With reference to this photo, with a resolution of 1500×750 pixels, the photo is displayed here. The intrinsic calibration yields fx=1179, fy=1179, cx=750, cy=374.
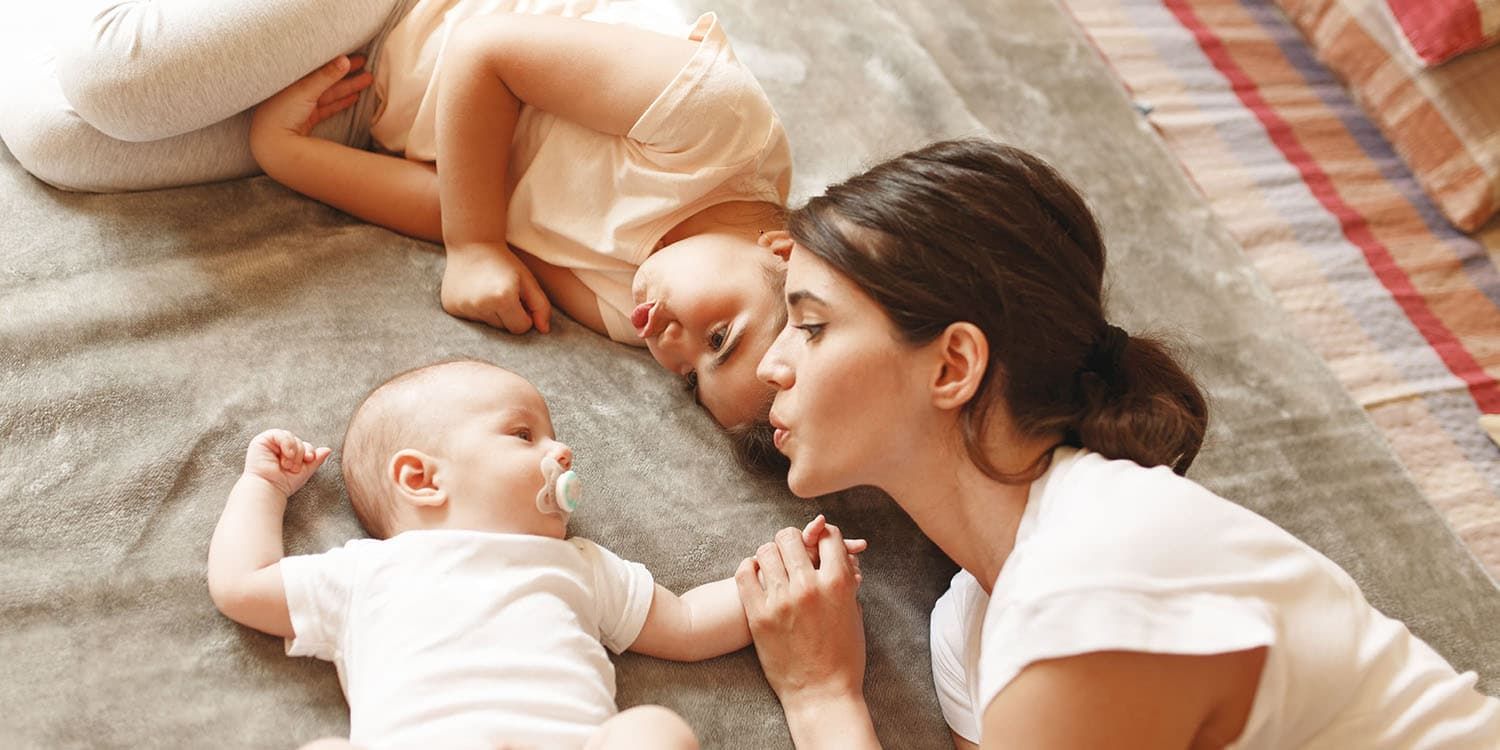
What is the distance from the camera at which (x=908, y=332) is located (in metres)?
1.09

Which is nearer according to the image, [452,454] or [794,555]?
[452,454]

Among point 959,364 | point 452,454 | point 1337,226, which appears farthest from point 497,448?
point 1337,226

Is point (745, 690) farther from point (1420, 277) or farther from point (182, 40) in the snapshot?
point (1420, 277)

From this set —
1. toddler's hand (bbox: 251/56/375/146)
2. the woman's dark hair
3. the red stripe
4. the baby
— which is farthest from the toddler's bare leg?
the red stripe

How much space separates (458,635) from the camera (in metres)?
1.01

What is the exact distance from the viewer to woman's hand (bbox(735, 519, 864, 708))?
1150 millimetres

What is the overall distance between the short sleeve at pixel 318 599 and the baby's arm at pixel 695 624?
28cm

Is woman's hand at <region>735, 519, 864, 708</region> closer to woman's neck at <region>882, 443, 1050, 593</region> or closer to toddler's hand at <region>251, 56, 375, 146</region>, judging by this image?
woman's neck at <region>882, 443, 1050, 593</region>

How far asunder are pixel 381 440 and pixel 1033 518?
63 centimetres

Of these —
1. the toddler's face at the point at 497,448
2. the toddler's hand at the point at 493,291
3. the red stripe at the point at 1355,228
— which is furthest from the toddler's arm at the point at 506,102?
the red stripe at the point at 1355,228

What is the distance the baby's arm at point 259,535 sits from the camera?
1.06 m

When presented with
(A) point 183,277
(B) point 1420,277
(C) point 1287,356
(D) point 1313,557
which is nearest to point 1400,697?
(D) point 1313,557

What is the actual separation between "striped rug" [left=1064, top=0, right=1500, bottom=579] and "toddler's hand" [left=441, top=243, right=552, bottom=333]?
3.70ft

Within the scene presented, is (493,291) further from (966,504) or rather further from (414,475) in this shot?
(966,504)
